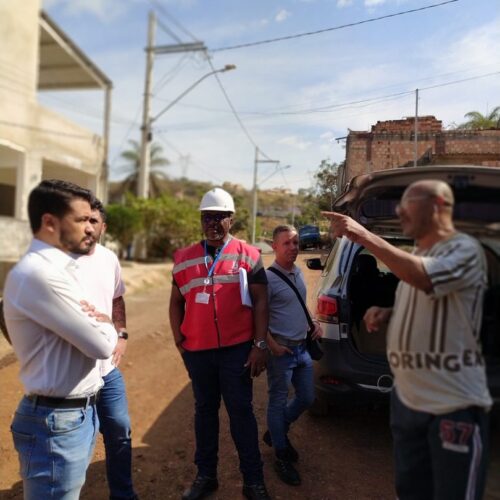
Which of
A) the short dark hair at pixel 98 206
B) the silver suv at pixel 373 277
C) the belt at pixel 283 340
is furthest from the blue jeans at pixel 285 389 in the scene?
the short dark hair at pixel 98 206

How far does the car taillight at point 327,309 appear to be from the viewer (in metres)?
3.20

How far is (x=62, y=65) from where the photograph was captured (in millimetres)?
15367

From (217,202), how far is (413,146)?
4.09 feet

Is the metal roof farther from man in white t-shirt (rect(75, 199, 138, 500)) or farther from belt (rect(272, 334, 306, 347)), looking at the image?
belt (rect(272, 334, 306, 347))

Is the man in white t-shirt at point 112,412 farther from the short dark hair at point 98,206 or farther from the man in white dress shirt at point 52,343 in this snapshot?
the man in white dress shirt at point 52,343

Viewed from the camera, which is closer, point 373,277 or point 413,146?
point 413,146

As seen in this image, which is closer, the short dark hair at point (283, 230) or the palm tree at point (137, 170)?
the short dark hair at point (283, 230)

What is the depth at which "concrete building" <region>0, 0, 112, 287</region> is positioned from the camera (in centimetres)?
1158

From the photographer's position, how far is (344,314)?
3197 mm

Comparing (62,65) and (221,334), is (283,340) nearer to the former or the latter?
(221,334)

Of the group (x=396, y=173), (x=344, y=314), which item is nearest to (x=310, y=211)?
(x=344, y=314)

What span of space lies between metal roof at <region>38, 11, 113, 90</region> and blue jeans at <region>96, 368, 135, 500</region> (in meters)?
13.5

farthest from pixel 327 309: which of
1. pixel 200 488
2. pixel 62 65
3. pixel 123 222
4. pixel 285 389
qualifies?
pixel 62 65

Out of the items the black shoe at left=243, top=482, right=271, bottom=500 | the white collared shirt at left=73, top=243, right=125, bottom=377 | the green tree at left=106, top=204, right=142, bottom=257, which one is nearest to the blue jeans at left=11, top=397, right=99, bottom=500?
the white collared shirt at left=73, top=243, right=125, bottom=377
